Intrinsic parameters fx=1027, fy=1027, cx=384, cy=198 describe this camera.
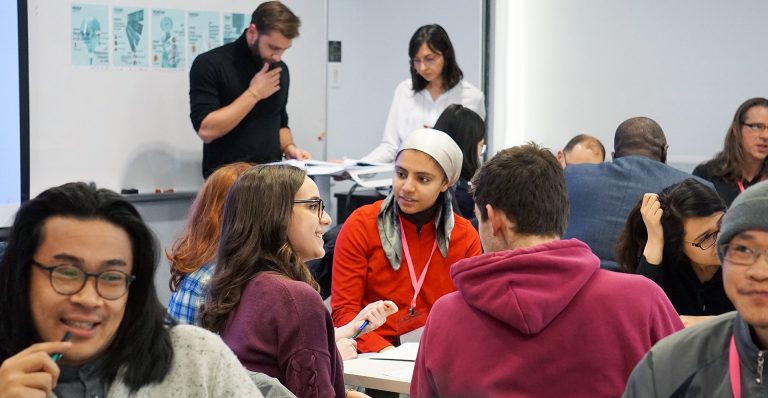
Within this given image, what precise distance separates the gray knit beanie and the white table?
1.36 metres

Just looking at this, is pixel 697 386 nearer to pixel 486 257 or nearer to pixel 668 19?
pixel 486 257

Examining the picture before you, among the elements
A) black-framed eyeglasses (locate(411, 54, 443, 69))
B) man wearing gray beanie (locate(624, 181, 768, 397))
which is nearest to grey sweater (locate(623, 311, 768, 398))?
man wearing gray beanie (locate(624, 181, 768, 397))

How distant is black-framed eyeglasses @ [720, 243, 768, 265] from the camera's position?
170 centimetres

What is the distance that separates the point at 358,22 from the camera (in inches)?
320

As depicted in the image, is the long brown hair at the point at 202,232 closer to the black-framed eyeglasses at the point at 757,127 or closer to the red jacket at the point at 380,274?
the red jacket at the point at 380,274

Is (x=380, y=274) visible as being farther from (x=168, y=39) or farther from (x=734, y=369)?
(x=168, y=39)

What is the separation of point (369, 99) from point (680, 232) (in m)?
5.11

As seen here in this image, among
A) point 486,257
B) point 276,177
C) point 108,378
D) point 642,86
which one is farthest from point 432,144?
point 642,86

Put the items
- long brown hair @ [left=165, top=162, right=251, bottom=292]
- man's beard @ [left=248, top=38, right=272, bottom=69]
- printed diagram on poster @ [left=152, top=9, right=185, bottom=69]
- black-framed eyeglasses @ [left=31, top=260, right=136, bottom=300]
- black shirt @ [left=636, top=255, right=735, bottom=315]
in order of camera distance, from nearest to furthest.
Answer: black-framed eyeglasses @ [left=31, top=260, right=136, bottom=300] → long brown hair @ [left=165, top=162, right=251, bottom=292] → black shirt @ [left=636, top=255, right=735, bottom=315] → man's beard @ [left=248, top=38, right=272, bottom=69] → printed diagram on poster @ [left=152, top=9, right=185, bottom=69]

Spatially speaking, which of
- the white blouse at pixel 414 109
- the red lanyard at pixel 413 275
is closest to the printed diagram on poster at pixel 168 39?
the white blouse at pixel 414 109

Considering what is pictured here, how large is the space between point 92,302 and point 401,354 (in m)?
1.61

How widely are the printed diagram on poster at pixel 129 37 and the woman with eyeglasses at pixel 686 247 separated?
325 cm

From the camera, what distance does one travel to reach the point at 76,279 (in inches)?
71.1

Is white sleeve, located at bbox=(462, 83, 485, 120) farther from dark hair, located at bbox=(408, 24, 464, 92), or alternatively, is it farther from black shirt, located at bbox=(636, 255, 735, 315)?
black shirt, located at bbox=(636, 255, 735, 315)
